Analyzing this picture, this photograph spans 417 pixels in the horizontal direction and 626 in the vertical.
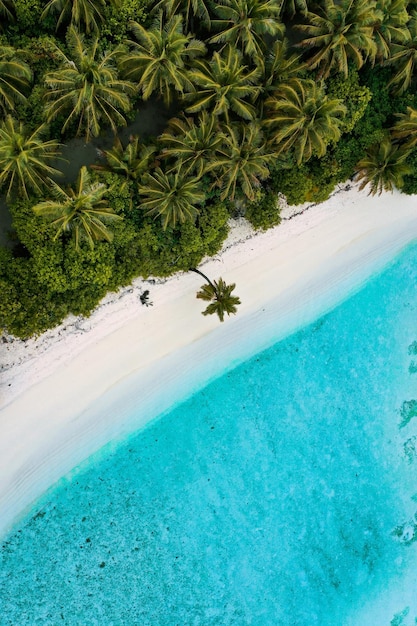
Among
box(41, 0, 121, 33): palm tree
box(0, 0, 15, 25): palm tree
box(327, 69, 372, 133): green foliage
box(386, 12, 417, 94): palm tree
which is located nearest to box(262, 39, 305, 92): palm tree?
box(327, 69, 372, 133): green foliage

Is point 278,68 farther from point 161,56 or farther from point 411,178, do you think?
point 411,178

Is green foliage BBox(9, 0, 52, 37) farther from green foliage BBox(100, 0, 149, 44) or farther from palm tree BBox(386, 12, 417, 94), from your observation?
palm tree BBox(386, 12, 417, 94)

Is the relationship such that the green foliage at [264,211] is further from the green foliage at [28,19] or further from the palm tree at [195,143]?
the green foliage at [28,19]

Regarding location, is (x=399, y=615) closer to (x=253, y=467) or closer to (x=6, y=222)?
(x=253, y=467)

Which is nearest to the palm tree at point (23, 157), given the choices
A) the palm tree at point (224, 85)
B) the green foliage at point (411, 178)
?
the palm tree at point (224, 85)

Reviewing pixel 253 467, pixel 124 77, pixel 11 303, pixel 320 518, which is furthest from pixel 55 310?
pixel 320 518

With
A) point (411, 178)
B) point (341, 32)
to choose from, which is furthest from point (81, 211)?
point (411, 178)
